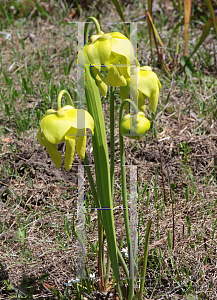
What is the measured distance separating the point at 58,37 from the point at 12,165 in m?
1.51

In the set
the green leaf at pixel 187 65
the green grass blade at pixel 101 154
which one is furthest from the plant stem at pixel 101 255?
the green leaf at pixel 187 65

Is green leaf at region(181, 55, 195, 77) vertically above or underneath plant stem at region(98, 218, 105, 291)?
above

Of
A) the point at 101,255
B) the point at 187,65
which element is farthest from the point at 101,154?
the point at 187,65

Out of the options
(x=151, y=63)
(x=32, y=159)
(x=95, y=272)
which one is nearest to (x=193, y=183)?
(x=95, y=272)

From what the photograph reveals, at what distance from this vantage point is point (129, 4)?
3.14 meters

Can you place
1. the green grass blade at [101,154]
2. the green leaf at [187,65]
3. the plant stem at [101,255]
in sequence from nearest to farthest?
the green grass blade at [101,154] → the plant stem at [101,255] → the green leaf at [187,65]

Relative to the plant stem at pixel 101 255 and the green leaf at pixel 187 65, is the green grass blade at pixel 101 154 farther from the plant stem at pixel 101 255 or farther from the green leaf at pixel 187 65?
the green leaf at pixel 187 65

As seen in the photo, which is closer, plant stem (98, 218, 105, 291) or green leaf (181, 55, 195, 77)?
plant stem (98, 218, 105, 291)

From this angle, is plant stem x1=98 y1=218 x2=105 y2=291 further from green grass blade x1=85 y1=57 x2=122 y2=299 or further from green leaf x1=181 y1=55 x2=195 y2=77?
green leaf x1=181 y1=55 x2=195 y2=77

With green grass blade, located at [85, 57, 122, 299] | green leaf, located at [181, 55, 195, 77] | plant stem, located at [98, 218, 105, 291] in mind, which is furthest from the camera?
green leaf, located at [181, 55, 195, 77]

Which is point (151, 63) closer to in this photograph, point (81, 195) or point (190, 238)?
point (190, 238)

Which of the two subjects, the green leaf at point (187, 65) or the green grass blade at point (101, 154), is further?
the green leaf at point (187, 65)

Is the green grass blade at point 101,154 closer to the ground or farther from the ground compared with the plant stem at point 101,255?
farther from the ground

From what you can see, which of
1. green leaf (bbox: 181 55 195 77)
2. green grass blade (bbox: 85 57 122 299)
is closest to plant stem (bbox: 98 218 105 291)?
green grass blade (bbox: 85 57 122 299)
